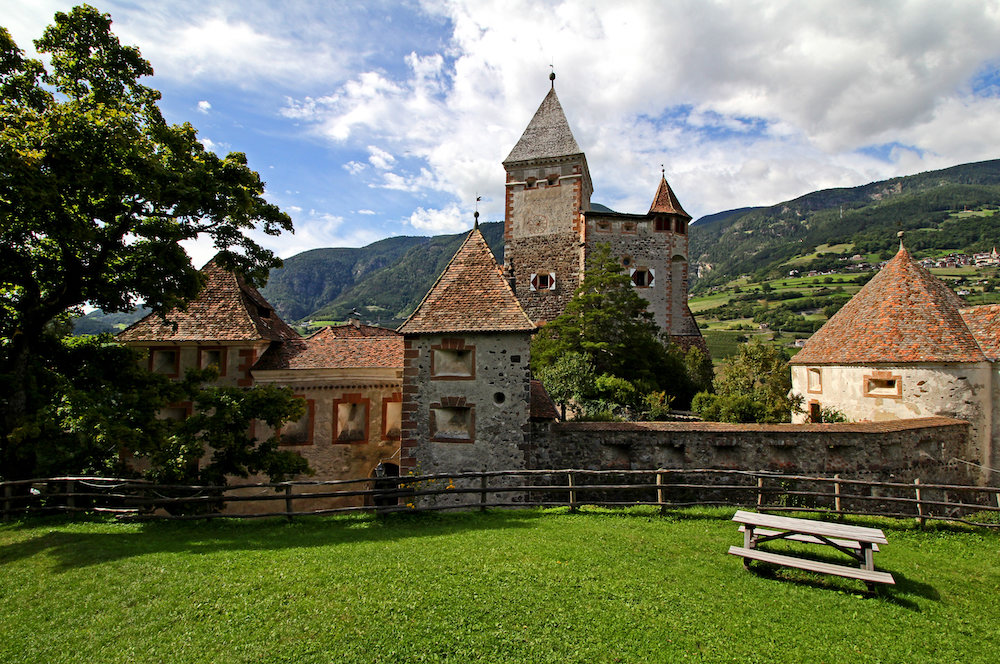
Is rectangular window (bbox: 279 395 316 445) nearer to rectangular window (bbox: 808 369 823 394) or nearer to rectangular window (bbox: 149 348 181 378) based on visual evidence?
rectangular window (bbox: 149 348 181 378)

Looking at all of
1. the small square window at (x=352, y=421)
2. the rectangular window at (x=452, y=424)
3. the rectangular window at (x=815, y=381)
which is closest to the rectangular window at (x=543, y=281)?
the rectangular window at (x=815, y=381)

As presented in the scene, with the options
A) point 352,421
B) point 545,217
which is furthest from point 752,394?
point 352,421

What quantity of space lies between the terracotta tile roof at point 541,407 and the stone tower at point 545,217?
19532mm

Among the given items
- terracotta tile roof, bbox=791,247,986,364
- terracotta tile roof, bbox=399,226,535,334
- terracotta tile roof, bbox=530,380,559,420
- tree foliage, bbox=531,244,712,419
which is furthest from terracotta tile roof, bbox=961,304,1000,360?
terracotta tile roof, bbox=399,226,535,334

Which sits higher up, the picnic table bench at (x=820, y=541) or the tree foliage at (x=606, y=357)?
the tree foliage at (x=606, y=357)

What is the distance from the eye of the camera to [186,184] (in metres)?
12.1

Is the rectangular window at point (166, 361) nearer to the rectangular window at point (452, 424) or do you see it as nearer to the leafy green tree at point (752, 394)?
the rectangular window at point (452, 424)

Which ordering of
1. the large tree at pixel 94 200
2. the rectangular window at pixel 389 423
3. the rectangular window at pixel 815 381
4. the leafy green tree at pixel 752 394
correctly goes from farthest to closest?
the leafy green tree at pixel 752 394, the rectangular window at pixel 815 381, the rectangular window at pixel 389 423, the large tree at pixel 94 200

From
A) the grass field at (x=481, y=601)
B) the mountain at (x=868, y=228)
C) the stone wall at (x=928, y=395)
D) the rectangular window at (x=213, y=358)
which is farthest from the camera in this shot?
the mountain at (x=868, y=228)

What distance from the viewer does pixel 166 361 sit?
17672 mm

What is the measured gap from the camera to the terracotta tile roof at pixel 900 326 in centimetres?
1534

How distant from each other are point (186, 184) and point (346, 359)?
23.6 ft

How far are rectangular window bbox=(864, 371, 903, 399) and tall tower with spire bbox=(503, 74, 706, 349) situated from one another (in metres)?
17.7

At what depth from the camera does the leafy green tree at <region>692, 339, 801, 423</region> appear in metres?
22.5
